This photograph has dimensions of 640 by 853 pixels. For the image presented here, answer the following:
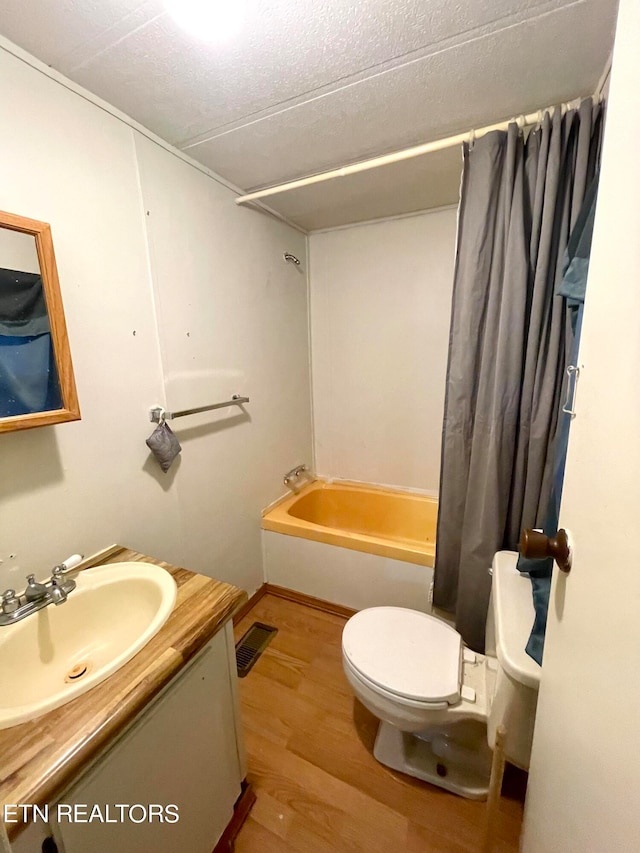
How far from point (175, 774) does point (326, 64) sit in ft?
6.42

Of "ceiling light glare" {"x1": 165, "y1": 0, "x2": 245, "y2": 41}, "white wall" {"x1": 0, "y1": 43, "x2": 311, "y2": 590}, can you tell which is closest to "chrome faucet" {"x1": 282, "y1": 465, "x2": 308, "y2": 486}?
"white wall" {"x1": 0, "y1": 43, "x2": 311, "y2": 590}

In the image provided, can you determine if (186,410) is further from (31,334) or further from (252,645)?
(252,645)

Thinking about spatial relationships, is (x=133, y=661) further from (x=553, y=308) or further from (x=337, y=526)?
(x=337, y=526)

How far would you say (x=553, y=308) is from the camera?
1.18 meters

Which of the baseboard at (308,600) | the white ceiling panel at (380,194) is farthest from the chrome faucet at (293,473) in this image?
the white ceiling panel at (380,194)

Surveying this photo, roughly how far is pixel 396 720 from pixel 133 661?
84 centimetres

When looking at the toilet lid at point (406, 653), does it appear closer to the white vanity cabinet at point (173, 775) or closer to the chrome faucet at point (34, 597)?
the white vanity cabinet at point (173, 775)

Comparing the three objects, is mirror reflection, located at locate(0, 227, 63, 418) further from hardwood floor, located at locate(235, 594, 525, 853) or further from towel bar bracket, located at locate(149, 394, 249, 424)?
hardwood floor, located at locate(235, 594, 525, 853)

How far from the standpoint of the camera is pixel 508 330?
1257mm

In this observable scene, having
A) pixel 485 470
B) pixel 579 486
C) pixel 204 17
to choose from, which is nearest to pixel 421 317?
pixel 485 470

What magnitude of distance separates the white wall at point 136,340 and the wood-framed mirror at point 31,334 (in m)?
0.14

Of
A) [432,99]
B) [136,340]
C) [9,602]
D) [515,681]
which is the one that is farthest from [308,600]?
[432,99]

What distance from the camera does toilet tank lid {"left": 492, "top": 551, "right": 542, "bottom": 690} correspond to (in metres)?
0.85

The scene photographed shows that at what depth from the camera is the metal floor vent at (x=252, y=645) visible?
1.65 m
